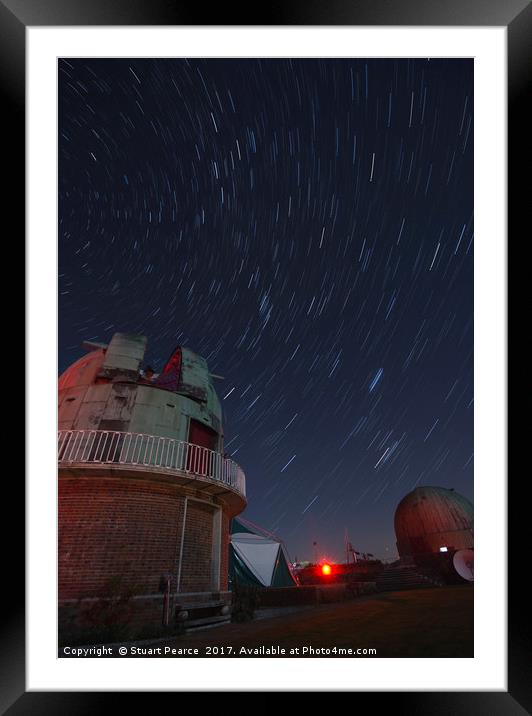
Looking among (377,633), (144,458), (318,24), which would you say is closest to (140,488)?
(144,458)

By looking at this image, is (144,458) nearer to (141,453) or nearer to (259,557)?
(141,453)

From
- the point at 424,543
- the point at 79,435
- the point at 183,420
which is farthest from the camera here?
the point at 424,543

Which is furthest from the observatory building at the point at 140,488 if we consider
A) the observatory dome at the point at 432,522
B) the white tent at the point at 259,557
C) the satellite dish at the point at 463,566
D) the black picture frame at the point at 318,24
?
the observatory dome at the point at 432,522

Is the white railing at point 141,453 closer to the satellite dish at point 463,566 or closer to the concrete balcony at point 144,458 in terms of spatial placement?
the concrete balcony at point 144,458

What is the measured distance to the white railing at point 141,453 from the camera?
5.39 m

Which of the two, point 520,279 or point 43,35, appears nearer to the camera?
point 520,279

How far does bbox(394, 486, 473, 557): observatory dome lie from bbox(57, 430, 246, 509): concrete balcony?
833cm

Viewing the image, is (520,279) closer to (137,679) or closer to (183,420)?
(137,679)

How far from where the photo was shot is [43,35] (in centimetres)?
322

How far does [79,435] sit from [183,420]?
1.37 meters

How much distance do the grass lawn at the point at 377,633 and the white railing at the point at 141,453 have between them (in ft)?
6.00

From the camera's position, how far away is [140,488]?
18.4 feet

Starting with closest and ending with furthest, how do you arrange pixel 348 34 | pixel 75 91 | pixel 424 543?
pixel 348 34 < pixel 75 91 < pixel 424 543

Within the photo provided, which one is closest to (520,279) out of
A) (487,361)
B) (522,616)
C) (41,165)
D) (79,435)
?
(487,361)
